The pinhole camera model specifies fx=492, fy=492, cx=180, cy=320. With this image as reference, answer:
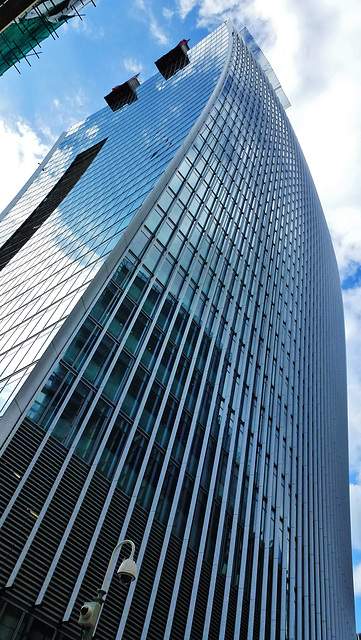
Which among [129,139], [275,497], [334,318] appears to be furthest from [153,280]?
[334,318]

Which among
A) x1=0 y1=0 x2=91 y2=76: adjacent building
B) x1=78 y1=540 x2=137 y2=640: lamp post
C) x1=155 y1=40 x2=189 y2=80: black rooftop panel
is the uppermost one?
x1=155 y1=40 x2=189 y2=80: black rooftop panel

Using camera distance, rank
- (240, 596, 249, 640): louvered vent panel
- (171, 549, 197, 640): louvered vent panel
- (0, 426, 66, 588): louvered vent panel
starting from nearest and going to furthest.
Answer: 1. (0, 426, 66, 588): louvered vent panel
2. (171, 549, 197, 640): louvered vent panel
3. (240, 596, 249, 640): louvered vent panel

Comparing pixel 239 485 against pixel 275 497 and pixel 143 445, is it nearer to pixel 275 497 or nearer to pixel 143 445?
pixel 275 497

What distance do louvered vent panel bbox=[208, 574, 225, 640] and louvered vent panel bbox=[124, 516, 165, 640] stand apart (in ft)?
14.2

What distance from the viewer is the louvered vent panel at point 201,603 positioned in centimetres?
2227

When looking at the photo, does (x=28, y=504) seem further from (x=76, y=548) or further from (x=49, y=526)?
(x=76, y=548)

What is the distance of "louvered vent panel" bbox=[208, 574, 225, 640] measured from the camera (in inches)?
915

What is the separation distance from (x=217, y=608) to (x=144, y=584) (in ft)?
19.0

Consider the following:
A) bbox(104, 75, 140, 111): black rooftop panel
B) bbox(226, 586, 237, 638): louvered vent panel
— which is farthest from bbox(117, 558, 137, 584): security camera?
bbox(104, 75, 140, 111): black rooftop panel

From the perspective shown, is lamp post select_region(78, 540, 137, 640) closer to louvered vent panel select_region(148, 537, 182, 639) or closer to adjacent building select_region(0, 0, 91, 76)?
louvered vent panel select_region(148, 537, 182, 639)

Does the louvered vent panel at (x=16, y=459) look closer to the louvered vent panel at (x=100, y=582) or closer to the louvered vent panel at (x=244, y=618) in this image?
the louvered vent panel at (x=100, y=582)

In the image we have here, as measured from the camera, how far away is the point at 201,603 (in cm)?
2331

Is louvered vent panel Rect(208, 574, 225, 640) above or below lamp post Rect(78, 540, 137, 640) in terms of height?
above

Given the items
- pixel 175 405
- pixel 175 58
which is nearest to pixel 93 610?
pixel 175 405
